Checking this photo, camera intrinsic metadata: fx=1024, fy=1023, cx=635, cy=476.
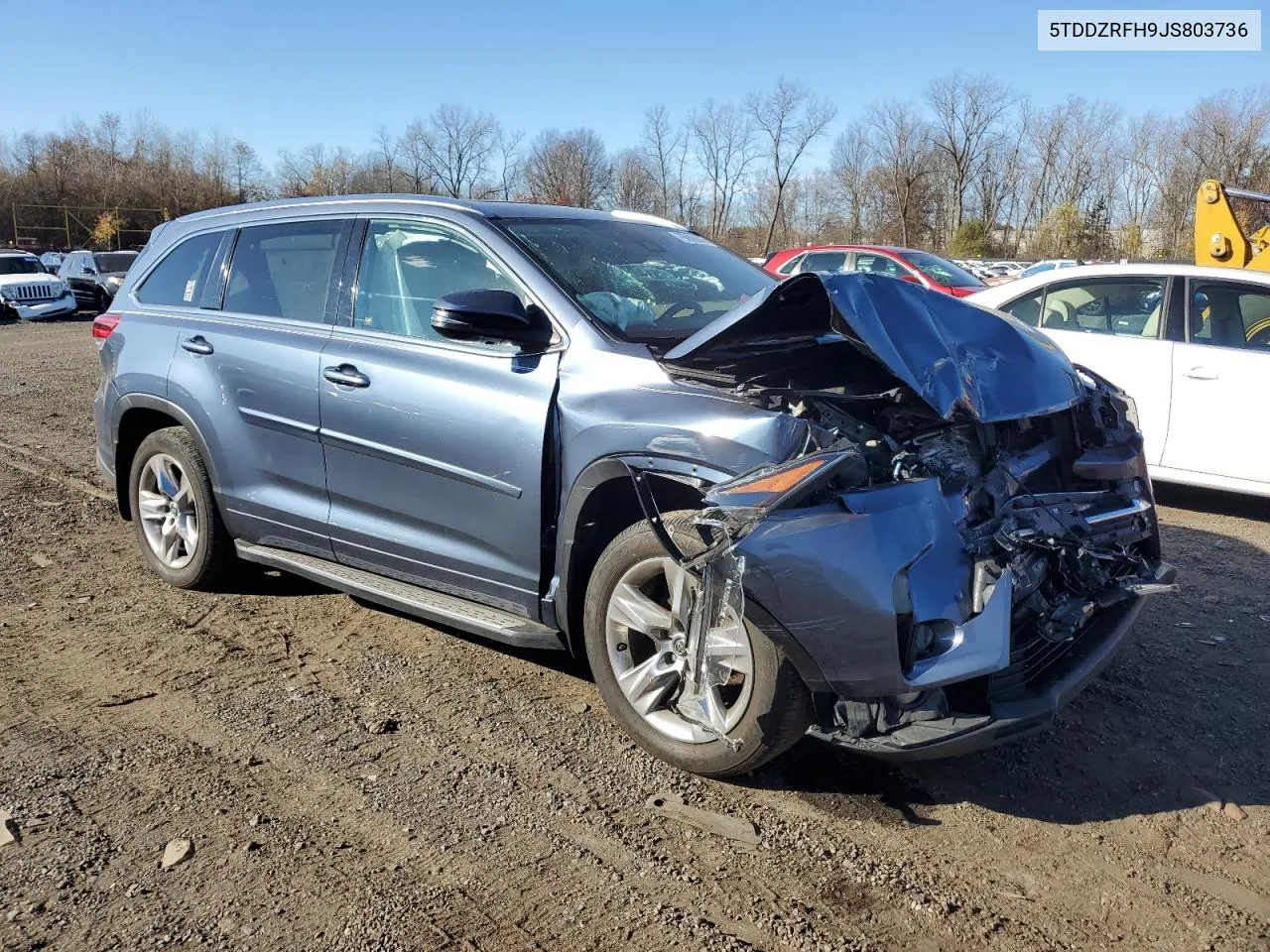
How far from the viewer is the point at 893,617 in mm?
2787

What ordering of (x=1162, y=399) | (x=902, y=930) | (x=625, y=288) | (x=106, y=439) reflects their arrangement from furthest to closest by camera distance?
(x=1162, y=399) < (x=106, y=439) < (x=625, y=288) < (x=902, y=930)

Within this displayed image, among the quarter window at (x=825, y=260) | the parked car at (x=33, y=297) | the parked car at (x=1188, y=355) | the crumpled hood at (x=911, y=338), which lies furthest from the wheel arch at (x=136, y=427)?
the parked car at (x=33, y=297)

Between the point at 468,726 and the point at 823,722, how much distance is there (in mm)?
1348

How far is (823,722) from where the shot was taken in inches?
119

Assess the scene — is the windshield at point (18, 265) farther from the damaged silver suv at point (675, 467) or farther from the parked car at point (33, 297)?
the damaged silver suv at point (675, 467)

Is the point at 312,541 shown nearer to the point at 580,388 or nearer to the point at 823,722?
the point at 580,388

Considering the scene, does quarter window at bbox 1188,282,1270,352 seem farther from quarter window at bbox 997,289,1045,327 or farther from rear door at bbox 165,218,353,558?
rear door at bbox 165,218,353,558

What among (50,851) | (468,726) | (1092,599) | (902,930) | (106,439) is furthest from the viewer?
(106,439)

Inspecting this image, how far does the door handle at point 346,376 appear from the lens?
161 inches

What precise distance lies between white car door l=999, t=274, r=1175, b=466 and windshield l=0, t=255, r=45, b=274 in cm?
2854

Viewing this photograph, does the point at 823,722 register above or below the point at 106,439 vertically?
below

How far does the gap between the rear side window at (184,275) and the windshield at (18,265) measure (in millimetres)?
26804

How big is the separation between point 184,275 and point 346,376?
5.43 feet

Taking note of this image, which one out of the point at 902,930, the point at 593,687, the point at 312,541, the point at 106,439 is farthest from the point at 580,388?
the point at 106,439
